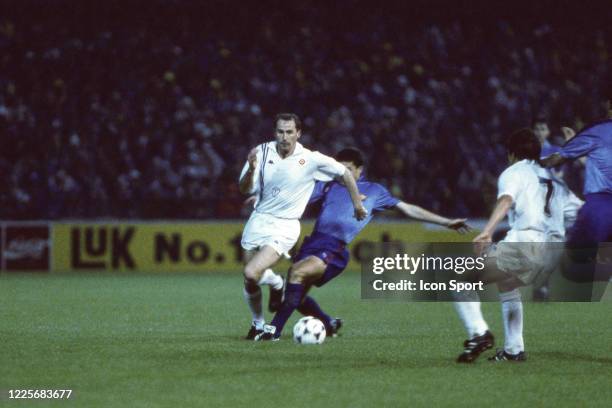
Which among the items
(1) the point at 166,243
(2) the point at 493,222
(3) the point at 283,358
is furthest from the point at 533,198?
(1) the point at 166,243

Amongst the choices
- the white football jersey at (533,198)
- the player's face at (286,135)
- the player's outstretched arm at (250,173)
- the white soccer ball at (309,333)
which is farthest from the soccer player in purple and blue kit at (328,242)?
the white football jersey at (533,198)

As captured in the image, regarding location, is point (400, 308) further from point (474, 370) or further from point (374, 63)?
point (374, 63)

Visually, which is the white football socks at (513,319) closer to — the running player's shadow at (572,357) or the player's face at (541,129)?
the running player's shadow at (572,357)

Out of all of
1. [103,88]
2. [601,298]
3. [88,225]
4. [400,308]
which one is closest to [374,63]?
[103,88]

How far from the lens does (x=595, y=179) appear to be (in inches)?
320

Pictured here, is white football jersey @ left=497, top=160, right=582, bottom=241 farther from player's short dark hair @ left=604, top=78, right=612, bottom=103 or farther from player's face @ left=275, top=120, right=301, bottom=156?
player's face @ left=275, top=120, right=301, bottom=156

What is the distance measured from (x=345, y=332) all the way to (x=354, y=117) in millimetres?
12725

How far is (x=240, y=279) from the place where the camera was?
761 inches

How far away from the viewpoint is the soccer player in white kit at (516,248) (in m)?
7.93

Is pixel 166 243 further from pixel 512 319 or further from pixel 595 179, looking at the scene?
pixel 595 179

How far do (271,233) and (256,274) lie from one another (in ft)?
1.32

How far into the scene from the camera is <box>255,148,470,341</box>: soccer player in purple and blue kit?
977cm

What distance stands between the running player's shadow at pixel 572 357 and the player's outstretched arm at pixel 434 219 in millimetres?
1196

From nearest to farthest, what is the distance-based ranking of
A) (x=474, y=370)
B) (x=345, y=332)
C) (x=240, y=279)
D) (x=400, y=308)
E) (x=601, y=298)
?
1. (x=474, y=370)
2. (x=345, y=332)
3. (x=400, y=308)
4. (x=601, y=298)
5. (x=240, y=279)
